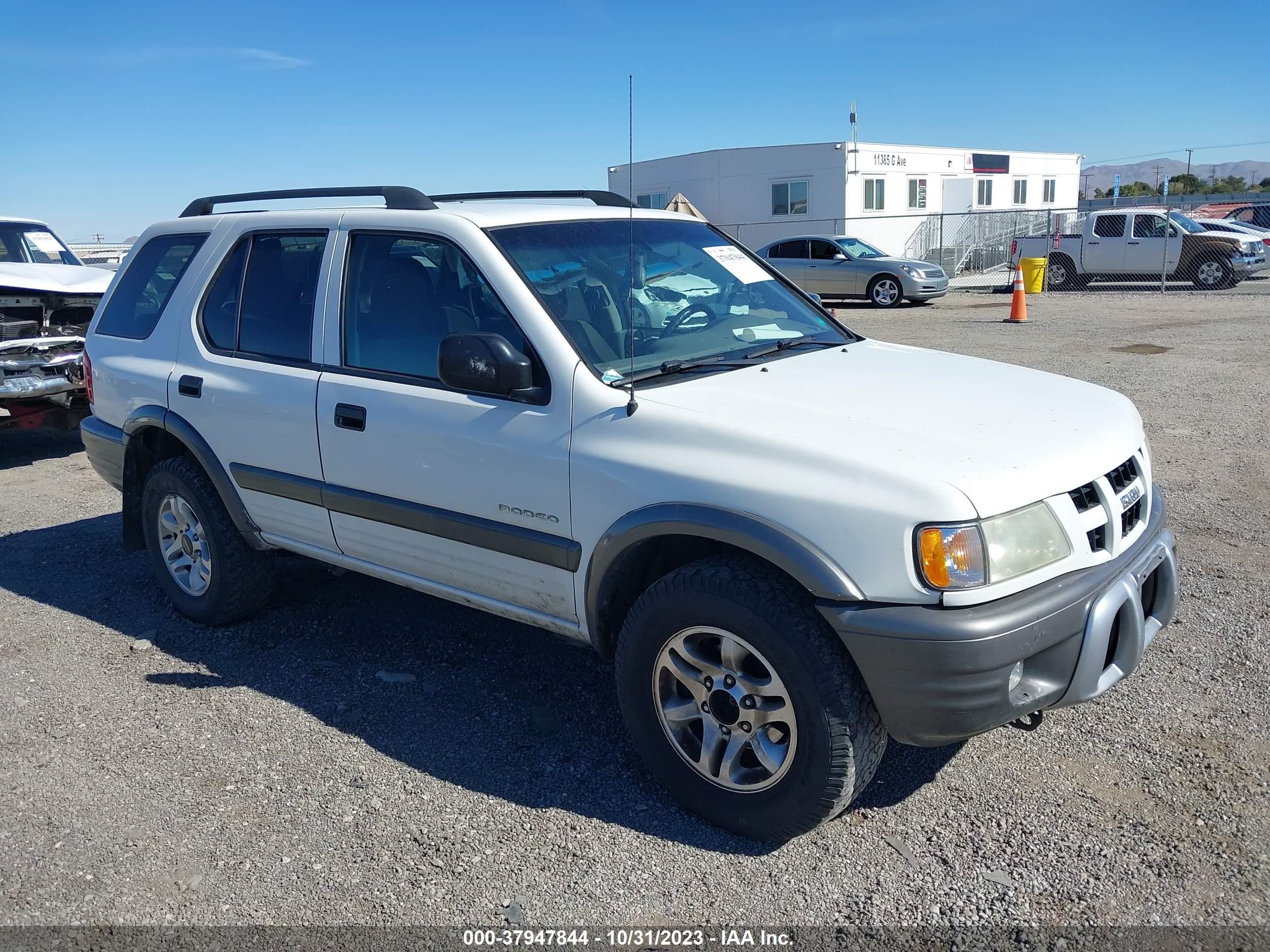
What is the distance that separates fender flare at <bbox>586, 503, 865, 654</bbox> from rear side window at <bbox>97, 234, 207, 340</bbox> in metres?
2.88

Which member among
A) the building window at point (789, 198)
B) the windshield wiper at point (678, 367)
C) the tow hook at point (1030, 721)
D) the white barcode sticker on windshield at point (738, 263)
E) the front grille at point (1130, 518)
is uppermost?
the building window at point (789, 198)

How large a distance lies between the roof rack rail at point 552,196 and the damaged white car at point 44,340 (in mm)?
4346

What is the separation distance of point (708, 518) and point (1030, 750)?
155 centimetres

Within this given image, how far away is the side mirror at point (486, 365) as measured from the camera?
3414mm

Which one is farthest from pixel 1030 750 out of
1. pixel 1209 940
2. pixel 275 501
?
pixel 275 501

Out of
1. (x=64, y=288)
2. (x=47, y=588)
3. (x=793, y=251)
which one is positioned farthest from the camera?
(x=793, y=251)

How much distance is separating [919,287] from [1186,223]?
19.7ft

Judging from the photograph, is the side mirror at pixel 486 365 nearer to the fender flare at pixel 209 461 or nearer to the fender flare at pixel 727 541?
the fender flare at pixel 727 541

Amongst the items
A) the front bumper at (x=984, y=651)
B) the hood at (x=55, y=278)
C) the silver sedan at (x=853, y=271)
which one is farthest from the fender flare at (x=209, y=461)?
the silver sedan at (x=853, y=271)

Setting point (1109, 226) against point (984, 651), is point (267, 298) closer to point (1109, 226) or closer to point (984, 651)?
point (984, 651)

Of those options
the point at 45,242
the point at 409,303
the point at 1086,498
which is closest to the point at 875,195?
the point at 45,242

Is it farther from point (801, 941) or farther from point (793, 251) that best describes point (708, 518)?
point (793, 251)

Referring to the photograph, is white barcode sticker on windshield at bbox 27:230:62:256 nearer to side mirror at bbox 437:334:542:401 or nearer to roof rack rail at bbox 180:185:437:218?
roof rack rail at bbox 180:185:437:218

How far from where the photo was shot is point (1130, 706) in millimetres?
3869
